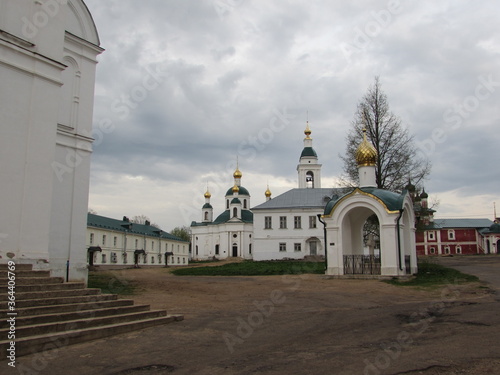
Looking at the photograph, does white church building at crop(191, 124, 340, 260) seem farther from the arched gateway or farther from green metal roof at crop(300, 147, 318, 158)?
the arched gateway

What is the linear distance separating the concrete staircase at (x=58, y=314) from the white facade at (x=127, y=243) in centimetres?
3712

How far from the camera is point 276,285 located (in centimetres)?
1811

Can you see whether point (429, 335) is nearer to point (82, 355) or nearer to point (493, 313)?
point (493, 313)

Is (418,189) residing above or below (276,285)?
above

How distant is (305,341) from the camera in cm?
736

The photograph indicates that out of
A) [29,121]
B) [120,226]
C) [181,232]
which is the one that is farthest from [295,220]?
[181,232]

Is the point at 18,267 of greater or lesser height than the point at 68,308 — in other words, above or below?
above

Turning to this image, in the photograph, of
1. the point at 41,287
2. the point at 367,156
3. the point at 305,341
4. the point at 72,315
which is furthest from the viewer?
the point at 367,156

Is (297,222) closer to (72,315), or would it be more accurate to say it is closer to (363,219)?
(363,219)

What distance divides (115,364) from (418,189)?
923 inches

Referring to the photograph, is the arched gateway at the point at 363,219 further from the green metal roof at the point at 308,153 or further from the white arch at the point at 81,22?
the green metal roof at the point at 308,153

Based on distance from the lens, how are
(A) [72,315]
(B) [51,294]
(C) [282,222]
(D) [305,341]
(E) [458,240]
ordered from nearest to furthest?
(D) [305,341] → (A) [72,315] → (B) [51,294] → (C) [282,222] → (E) [458,240]

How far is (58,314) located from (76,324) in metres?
0.38

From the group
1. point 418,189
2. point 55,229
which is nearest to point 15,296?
point 55,229
